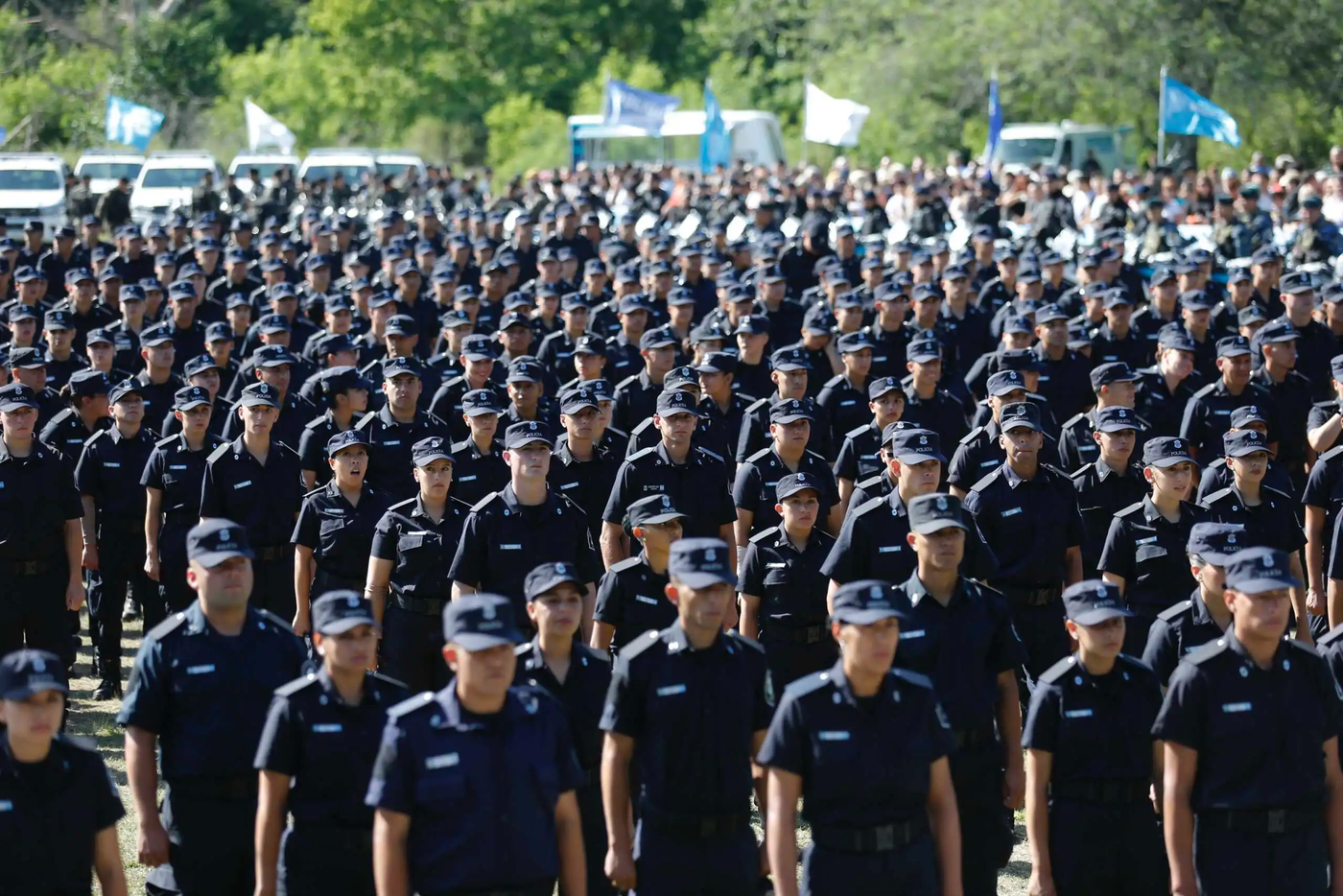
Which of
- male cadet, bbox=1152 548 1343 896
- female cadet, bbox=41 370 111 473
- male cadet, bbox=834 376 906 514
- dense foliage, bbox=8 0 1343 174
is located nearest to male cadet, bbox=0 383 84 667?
female cadet, bbox=41 370 111 473

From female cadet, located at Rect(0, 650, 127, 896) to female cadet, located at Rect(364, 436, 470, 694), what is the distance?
10.3 ft

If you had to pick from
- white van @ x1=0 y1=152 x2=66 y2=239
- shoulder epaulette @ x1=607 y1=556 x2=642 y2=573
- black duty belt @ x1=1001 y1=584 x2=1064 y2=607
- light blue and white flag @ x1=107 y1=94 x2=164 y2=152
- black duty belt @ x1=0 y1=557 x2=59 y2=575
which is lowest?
black duty belt @ x1=0 y1=557 x2=59 y2=575

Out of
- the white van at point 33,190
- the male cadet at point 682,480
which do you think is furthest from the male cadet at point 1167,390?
the white van at point 33,190

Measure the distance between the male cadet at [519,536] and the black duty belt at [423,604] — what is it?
0.44 meters

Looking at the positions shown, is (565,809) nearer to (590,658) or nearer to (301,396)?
(590,658)

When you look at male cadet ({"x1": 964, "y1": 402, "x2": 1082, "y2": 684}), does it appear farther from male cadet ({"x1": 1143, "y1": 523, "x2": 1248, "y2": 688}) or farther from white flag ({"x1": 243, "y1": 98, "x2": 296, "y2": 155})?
white flag ({"x1": 243, "y1": 98, "x2": 296, "y2": 155})

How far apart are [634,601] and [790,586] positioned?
115cm

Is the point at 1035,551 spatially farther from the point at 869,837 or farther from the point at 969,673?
the point at 869,837

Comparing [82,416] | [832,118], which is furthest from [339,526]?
[832,118]

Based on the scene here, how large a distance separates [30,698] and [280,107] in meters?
49.9

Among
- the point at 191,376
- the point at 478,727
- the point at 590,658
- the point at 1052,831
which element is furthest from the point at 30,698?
the point at 191,376

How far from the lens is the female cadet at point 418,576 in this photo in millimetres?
8805

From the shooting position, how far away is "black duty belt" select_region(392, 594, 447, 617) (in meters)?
8.91

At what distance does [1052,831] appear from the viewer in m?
6.40
